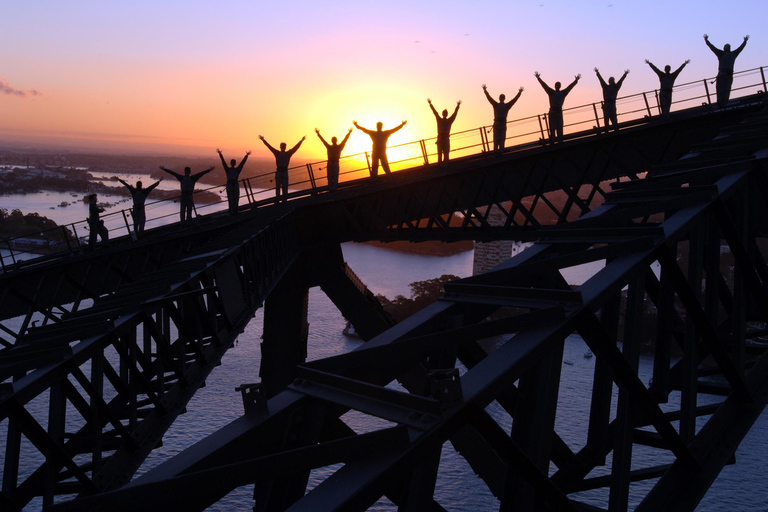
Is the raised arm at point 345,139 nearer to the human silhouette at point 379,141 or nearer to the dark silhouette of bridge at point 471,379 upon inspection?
the human silhouette at point 379,141

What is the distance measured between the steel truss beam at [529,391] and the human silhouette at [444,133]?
12547 mm

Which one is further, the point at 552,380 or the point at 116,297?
the point at 116,297

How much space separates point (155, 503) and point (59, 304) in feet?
51.6

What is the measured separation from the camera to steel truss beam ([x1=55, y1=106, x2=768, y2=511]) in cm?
278

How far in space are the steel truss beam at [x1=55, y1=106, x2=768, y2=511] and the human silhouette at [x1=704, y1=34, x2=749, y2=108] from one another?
46.6ft

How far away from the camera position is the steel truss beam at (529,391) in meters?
2.78

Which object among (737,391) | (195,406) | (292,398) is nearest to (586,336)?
(292,398)

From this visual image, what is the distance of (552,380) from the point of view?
11.6 ft

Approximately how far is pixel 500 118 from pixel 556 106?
5.73 feet

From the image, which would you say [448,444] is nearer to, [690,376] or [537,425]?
[690,376]

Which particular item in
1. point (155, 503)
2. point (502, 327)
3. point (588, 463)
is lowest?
point (588, 463)

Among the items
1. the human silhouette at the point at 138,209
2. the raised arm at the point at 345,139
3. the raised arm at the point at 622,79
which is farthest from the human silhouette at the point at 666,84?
the human silhouette at the point at 138,209

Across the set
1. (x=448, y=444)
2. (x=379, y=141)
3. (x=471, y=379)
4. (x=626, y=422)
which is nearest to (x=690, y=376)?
(x=626, y=422)

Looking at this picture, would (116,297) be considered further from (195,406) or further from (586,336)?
(195,406)
